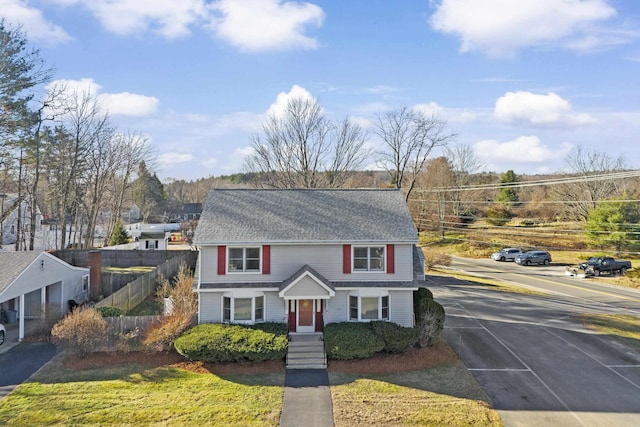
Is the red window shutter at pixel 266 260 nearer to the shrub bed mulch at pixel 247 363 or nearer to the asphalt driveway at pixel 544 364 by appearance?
the shrub bed mulch at pixel 247 363

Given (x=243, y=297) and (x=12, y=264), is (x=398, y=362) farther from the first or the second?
(x=12, y=264)

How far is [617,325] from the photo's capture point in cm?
2366

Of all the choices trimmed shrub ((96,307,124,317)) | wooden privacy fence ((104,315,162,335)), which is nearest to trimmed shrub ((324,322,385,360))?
wooden privacy fence ((104,315,162,335))

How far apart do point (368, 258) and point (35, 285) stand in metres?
17.3

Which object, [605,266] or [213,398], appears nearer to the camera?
[213,398]

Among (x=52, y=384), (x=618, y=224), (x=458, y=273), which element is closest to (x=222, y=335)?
(x=52, y=384)

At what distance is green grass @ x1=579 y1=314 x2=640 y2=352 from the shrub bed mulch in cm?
1027

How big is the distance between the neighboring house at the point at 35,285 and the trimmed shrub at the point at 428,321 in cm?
1834

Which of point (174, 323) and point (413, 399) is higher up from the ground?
point (174, 323)

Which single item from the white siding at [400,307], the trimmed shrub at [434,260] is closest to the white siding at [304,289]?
the white siding at [400,307]

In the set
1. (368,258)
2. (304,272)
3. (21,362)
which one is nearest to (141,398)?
(21,362)

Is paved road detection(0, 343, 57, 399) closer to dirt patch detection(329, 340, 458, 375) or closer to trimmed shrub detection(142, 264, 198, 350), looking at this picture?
trimmed shrub detection(142, 264, 198, 350)

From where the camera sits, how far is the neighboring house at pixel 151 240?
4844 centimetres

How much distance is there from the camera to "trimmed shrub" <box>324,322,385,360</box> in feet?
56.7
